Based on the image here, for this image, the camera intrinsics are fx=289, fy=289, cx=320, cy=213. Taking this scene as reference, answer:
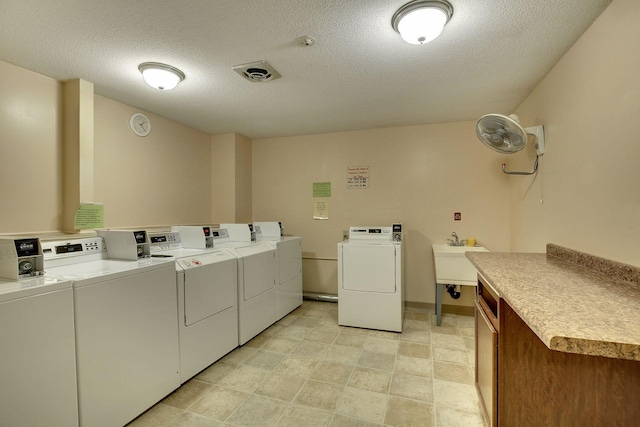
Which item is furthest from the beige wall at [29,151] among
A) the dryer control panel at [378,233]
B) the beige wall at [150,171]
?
the dryer control panel at [378,233]

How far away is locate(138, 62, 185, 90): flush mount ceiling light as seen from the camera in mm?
2045

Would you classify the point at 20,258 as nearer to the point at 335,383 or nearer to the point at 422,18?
the point at 335,383

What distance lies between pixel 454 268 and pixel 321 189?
6.20 feet

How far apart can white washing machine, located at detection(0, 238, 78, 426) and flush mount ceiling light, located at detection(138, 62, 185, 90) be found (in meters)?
1.31

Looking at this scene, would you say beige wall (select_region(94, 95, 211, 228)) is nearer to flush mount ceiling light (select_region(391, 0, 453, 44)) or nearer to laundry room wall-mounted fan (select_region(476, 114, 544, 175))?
flush mount ceiling light (select_region(391, 0, 453, 44))

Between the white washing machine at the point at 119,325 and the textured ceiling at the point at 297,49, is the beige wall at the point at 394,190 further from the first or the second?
the white washing machine at the point at 119,325

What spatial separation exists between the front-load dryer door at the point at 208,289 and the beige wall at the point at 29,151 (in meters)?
1.23

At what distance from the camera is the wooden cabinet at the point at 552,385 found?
→ 1.11 metres

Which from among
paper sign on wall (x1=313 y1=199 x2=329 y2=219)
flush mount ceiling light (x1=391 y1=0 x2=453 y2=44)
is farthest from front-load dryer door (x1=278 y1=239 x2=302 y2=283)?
flush mount ceiling light (x1=391 y1=0 x2=453 y2=44)

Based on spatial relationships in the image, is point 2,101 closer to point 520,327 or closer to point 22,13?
point 22,13

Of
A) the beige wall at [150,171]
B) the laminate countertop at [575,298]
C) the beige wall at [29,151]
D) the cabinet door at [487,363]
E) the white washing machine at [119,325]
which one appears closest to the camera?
the laminate countertop at [575,298]

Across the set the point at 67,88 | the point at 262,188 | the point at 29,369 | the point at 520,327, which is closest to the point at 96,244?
the point at 29,369

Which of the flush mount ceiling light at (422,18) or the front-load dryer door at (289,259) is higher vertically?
the flush mount ceiling light at (422,18)

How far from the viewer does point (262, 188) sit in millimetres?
4219
